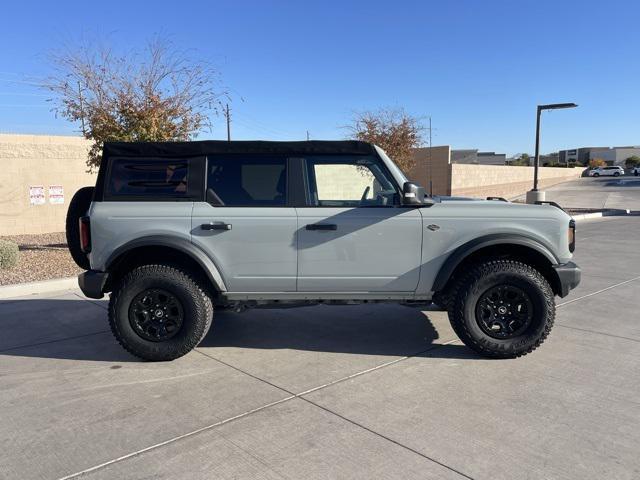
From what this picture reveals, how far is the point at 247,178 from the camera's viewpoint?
4.51 metres

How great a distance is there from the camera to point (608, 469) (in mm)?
2760

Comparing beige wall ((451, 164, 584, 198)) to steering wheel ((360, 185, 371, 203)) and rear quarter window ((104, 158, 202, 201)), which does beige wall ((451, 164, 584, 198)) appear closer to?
steering wheel ((360, 185, 371, 203))

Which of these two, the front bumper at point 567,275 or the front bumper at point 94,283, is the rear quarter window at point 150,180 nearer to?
the front bumper at point 94,283

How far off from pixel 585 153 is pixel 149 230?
12014cm

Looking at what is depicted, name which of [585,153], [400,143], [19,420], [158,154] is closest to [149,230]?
[158,154]

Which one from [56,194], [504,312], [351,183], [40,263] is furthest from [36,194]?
[504,312]

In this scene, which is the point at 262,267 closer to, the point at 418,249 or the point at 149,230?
the point at 149,230

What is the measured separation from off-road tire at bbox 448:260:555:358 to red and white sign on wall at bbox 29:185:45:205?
38.2ft

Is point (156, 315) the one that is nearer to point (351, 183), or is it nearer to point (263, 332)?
point (263, 332)

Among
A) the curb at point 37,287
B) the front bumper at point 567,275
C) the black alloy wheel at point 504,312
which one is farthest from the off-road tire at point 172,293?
the curb at point 37,287

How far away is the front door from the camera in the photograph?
14.3ft

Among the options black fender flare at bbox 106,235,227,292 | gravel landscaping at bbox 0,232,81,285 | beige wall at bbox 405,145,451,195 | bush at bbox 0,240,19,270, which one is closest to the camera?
black fender flare at bbox 106,235,227,292

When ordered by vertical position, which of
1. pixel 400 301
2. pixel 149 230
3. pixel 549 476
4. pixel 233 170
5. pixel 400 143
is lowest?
pixel 549 476

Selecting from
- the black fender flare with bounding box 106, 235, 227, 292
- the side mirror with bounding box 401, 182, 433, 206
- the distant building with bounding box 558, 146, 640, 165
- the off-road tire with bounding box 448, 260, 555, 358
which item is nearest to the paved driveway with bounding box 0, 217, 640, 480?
the off-road tire with bounding box 448, 260, 555, 358
